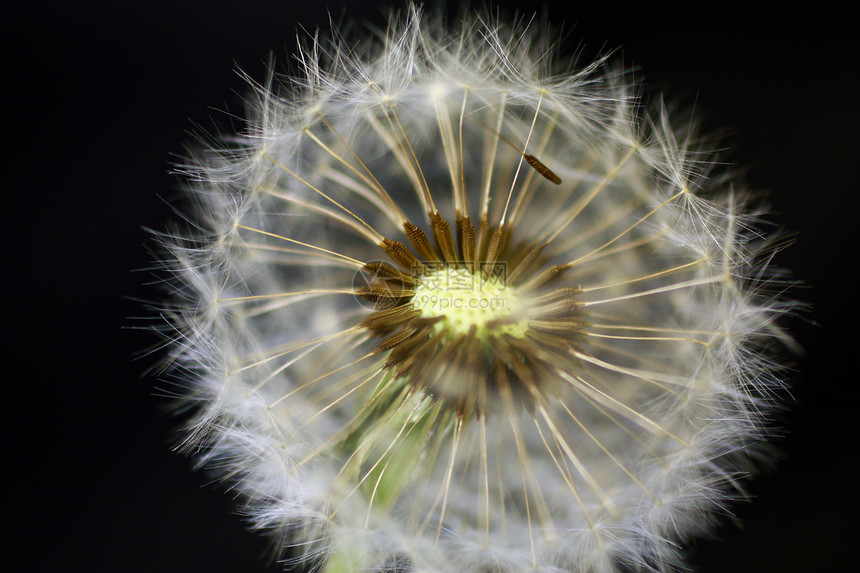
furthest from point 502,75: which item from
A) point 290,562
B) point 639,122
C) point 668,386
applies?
point 290,562

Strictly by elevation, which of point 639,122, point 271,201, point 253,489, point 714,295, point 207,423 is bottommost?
point 253,489

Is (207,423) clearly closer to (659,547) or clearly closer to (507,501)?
(507,501)

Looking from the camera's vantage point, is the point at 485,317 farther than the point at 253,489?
No

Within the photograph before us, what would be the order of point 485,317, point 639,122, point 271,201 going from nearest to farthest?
point 485,317, point 639,122, point 271,201

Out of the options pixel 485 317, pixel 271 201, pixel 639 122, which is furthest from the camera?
pixel 271 201
